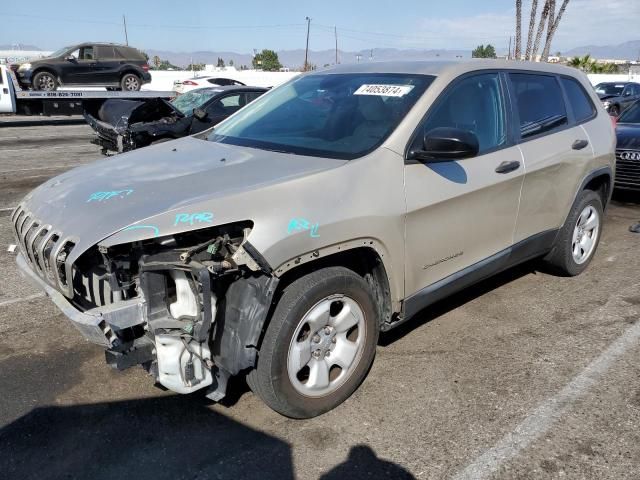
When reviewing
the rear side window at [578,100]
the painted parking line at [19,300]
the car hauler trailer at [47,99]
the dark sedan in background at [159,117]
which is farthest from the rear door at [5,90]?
the rear side window at [578,100]

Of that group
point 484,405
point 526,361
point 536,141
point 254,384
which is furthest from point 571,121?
point 254,384

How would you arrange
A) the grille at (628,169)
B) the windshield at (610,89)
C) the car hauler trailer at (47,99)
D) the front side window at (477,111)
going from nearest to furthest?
1. the front side window at (477,111)
2. the grille at (628,169)
3. the car hauler trailer at (47,99)
4. the windshield at (610,89)

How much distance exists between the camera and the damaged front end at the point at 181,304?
2.54 m

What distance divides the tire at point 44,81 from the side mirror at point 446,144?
2083 centimetres

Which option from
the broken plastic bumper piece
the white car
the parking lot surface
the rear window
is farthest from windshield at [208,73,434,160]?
the rear window

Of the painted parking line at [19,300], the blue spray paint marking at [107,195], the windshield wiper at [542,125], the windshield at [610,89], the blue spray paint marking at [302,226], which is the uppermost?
the windshield wiper at [542,125]

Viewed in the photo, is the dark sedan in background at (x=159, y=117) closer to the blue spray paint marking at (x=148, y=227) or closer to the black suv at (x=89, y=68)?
the blue spray paint marking at (x=148, y=227)

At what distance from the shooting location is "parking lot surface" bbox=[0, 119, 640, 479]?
8.84 feet

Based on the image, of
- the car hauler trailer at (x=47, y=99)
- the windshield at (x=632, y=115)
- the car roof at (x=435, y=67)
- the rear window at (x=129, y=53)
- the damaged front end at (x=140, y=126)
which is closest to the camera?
the car roof at (x=435, y=67)

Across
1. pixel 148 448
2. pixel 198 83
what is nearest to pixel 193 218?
pixel 148 448

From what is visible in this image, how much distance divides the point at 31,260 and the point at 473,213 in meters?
2.62

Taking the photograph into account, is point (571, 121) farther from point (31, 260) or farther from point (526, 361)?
point (31, 260)

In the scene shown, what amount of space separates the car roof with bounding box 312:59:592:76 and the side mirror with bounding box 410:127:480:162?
59 centimetres

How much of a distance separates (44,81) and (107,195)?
20725 millimetres
